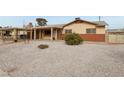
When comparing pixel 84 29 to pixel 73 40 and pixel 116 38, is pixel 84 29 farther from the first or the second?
pixel 73 40

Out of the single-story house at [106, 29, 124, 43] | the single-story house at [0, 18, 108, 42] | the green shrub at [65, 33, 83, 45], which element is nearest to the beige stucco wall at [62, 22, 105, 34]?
the single-story house at [0, 18, 108, 42]

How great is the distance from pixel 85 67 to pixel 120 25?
32.5ft

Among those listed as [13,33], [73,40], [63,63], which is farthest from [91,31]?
[13,33]

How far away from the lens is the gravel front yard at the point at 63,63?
11.7m

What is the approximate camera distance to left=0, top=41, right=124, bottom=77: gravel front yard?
11.7 meters

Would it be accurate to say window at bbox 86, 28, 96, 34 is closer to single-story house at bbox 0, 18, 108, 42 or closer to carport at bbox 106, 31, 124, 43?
single-story house at bbox 0, 18, 108, 42

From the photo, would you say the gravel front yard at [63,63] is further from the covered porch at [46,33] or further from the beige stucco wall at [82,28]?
the covered porch at [46,33]

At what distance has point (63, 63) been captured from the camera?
13.2 meters

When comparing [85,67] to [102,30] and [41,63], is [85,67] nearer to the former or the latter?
[41,63]

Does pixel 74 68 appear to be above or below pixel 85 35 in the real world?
below

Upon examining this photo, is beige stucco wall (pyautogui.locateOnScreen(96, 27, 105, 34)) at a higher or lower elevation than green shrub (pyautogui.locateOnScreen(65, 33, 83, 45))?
higher

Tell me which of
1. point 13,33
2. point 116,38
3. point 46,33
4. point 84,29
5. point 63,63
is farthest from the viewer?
point 13,33
